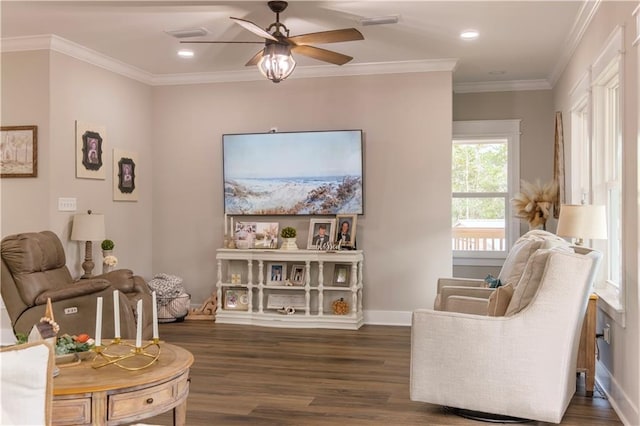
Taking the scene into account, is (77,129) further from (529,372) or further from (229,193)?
(529,372)

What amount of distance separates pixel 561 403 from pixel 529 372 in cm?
25

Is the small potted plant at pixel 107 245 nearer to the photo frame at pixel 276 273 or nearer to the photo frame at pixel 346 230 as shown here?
the photo frame at pixel 276 273

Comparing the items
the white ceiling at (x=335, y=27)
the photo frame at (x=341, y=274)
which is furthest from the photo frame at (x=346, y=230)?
the white ceiling at (x=335, y=27)

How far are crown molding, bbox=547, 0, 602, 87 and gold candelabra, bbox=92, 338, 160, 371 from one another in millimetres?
3719

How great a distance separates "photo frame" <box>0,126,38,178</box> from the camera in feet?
18.1

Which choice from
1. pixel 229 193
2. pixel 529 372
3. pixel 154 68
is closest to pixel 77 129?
pixel 154 68

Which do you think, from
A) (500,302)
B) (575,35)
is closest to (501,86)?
(575,35)

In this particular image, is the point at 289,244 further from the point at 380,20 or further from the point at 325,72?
the point at 380,20

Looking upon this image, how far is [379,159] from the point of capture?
6.50 m

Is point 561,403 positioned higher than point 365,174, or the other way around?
point 365,174

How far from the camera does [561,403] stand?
333 cm

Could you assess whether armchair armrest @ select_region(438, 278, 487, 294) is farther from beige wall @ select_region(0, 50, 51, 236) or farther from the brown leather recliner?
beige wall @ select_region(0, 50, 51, 236)

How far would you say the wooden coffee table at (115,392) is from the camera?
2.29m

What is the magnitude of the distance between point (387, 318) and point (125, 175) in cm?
324
